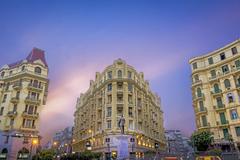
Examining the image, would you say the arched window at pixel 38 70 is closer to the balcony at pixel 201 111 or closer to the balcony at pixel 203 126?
the balcony at pixel 201 111

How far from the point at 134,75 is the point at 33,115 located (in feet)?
94.7

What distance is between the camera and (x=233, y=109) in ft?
136

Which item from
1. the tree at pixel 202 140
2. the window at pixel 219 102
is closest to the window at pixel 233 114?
the window at pixel 219 102

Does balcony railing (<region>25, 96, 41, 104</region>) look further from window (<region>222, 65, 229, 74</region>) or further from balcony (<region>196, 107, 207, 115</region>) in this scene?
window (<region>222, 65, 229, 74</region>)

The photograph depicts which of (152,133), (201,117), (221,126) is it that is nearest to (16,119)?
(152,133)

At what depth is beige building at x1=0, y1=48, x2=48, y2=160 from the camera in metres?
44.3

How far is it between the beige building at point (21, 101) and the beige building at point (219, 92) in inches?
1503

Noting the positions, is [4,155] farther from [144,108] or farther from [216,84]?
[216,84]

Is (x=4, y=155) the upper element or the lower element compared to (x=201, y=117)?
lower

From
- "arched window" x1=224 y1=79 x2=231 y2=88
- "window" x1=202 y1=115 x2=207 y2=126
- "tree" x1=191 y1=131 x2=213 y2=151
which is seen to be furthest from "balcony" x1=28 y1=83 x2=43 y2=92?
"arched window" x1=224 y1=79 x2=231 y2=88

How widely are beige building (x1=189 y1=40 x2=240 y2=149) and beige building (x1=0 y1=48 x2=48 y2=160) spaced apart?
38174 millimetres

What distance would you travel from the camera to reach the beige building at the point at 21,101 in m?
44.3

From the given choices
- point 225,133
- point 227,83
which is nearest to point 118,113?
point 225,133

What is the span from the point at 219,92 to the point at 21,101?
4642cm
